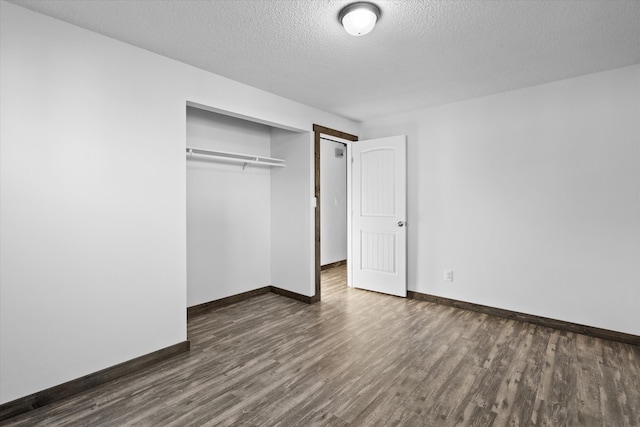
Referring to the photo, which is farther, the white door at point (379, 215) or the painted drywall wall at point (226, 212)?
the white door at point (379, 215)

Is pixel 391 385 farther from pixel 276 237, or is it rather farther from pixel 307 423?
pixel 276 237

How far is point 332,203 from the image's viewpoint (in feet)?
20.4

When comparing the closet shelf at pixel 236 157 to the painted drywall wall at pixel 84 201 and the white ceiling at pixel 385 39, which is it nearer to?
the painted drywall wall at pixel 84 201

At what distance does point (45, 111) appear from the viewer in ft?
6.75

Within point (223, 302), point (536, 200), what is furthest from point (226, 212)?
point (536, 200)

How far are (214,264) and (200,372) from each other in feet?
5.23

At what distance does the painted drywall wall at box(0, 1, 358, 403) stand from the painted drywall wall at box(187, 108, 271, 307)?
0.91m

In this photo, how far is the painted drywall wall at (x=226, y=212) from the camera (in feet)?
11.9

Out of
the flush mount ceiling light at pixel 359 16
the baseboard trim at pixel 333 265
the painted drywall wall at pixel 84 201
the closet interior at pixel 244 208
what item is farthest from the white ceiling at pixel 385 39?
the baseboard trim at pixel 333 265

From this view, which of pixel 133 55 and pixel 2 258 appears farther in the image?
pixel 133 55

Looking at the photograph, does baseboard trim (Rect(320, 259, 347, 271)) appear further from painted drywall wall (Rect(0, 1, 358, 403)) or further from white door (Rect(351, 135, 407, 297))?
painted drywall wall (Rect(0, 1, 358, 403))

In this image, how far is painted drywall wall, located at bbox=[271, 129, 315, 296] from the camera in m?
4.02

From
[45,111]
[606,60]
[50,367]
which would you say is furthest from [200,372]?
[606,60]

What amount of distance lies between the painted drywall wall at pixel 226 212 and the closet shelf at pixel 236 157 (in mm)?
131
